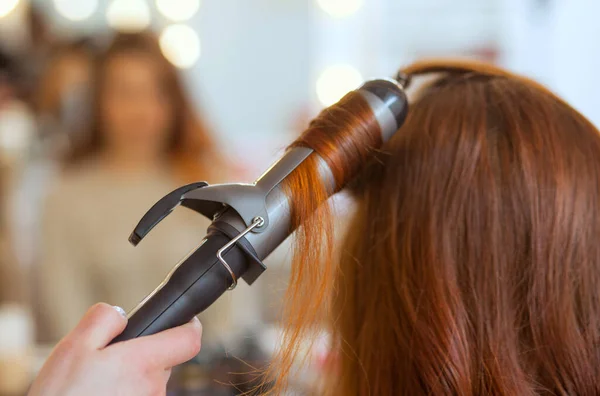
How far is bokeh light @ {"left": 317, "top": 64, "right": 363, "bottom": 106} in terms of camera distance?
1.79 m

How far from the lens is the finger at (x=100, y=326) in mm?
333

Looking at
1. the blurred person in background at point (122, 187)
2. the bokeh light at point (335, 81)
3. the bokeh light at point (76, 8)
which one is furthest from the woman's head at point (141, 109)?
the bokeh light at point (76, 8)

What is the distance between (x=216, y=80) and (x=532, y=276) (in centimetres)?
179

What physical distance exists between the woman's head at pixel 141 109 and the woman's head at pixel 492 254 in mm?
815

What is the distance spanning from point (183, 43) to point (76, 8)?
405mm

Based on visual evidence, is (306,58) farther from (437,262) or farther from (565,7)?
(437,262)

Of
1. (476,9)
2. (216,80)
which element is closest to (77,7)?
(216,80)

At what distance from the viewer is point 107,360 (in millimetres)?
329

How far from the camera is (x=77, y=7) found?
82.7 inches

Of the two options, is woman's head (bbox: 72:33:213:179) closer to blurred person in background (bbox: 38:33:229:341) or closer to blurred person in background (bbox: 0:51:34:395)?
blurred person in background (bbox: 38:33:229:341)

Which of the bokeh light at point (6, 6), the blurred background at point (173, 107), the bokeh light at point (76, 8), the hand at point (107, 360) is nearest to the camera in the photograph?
the hand at point (107, 360)

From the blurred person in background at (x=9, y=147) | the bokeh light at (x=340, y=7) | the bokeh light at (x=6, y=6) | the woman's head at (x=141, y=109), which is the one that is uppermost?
the bokeh light at (x=6, y=6)

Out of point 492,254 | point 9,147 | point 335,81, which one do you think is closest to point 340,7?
point 335,81

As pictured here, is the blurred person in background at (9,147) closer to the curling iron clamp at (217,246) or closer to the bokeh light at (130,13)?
the bokeh light at (130,13)
